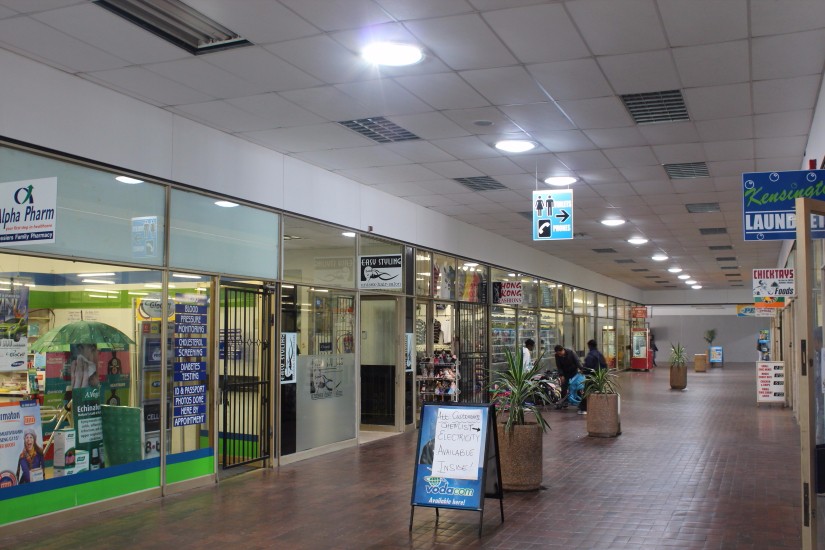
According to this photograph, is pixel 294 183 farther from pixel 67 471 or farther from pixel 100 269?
pixel 67 471

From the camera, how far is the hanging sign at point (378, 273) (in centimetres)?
1181

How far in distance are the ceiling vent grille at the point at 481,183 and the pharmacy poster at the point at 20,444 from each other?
6873 millimetres

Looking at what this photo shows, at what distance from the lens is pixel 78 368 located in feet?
23.1

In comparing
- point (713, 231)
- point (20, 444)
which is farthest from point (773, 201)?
point (713, 231)

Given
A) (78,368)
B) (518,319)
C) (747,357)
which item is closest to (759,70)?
(78,368)

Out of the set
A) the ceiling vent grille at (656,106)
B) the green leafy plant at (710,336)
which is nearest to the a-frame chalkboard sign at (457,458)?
the ceiling vent grille at (656,106)

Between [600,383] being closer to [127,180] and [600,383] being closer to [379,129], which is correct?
[379,129]

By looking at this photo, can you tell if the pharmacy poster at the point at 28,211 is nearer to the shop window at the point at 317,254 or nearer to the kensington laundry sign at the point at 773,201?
the shop window at the point at 317,254

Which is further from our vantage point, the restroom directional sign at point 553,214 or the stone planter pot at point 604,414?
the stone planter pot at point 604,414

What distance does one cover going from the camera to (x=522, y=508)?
23.4 feet

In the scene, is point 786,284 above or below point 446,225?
below

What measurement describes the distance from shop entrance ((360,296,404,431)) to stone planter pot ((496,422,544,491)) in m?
5.41

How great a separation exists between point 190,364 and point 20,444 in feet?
7.06

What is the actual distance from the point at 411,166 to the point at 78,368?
5295mm
